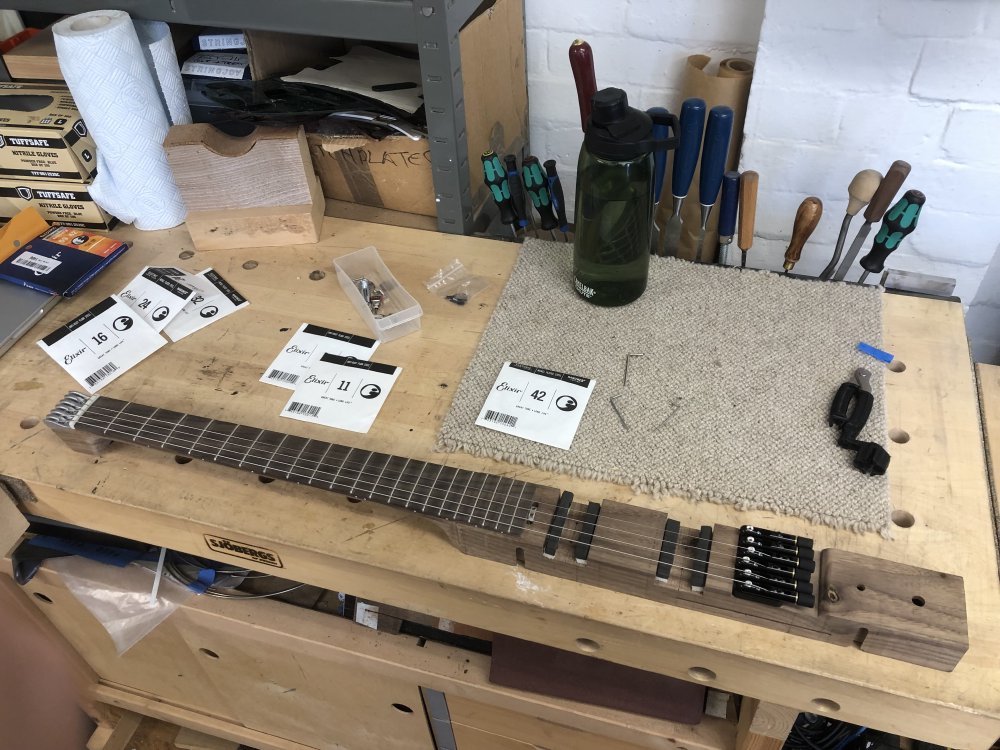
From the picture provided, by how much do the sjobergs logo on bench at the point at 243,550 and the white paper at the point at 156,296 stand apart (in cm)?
29

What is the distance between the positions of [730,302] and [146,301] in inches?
27.8

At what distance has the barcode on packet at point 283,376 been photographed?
2.62 ft

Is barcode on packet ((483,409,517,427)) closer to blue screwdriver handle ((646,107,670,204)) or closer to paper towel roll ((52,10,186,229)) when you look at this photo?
blue screwdriver handle ((646,107,670,204))

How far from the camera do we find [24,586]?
39.4 inches

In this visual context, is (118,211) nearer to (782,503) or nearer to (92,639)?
(92,639)

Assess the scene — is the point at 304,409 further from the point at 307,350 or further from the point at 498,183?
the point at 498,183

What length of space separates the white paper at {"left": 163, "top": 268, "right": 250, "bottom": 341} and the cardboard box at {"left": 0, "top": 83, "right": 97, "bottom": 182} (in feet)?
0.77

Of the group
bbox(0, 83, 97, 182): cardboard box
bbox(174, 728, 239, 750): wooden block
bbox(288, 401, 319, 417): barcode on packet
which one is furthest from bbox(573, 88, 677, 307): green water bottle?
bbox(174, 728, 239, 750): wooden block

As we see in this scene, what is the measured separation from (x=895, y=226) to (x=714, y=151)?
0.71 feet

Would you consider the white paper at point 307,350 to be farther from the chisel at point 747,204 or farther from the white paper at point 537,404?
the chisel at point 747,204

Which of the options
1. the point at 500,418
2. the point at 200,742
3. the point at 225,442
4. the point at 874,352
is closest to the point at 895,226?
the point at 874,352

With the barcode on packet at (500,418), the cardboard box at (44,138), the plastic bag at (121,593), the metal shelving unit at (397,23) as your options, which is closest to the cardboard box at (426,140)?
the metal shelving unit at (397,23)

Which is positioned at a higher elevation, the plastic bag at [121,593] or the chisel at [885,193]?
the chisel at [885,193]

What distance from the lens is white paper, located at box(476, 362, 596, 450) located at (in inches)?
28.5
